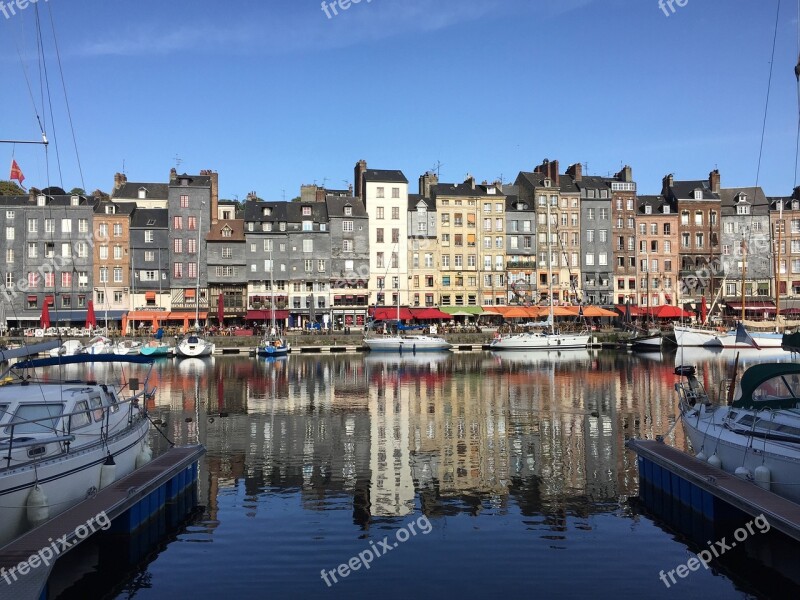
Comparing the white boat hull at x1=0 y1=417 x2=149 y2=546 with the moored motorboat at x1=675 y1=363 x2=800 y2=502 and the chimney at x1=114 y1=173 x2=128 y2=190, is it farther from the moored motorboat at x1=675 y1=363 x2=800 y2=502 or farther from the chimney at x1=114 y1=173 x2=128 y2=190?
the chimney at x1=114 y1=173 x2=128 y2=190

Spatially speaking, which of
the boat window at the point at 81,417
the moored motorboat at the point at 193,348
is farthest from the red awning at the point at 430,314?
the boat window at the point at 81,417

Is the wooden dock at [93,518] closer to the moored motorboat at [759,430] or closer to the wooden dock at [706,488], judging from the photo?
the wooden dock at [706,488]

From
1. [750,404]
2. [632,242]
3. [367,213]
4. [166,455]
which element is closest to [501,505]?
[750,404]

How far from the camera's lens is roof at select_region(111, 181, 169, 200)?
282 ft

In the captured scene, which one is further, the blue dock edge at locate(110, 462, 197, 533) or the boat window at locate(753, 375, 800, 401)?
the boat window at locate(753, 375, 800, 401)

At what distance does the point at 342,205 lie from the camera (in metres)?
85.8

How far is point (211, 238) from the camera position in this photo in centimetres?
8250

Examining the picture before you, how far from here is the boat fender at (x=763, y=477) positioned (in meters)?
16.2

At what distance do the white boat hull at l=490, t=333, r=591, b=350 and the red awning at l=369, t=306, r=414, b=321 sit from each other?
11812mm

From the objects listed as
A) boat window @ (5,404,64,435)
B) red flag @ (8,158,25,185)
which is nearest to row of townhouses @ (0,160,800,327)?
red flag @ (8,158,25,185)

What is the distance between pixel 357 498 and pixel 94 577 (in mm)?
6613

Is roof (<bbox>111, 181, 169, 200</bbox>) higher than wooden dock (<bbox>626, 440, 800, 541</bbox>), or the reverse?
roof (<bbox>111, 181, 169, 200</bbox>)

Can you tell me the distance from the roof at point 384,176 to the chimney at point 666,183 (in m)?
35.1

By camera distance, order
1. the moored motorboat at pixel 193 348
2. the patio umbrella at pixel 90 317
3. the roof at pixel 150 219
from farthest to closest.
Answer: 1. the roof at pixel 150 219
2. the patio umbrella at pixel 90 317
3. the moored motorboat at pixel 193 348
